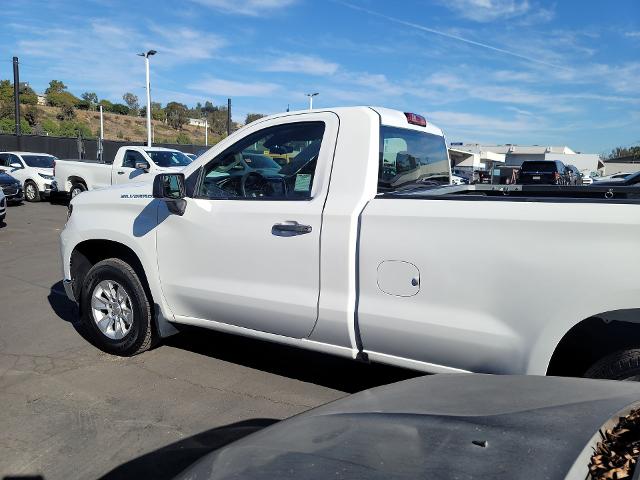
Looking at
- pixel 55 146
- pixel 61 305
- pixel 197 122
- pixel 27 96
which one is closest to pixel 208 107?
pixel 197 122

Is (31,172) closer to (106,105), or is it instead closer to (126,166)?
(126,166)

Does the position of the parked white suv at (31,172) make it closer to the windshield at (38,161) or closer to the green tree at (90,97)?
the windshield at (38,161)

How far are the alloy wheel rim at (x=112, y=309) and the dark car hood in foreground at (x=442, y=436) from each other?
117 inches

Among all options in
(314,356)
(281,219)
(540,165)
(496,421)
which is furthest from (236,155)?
(540,165)

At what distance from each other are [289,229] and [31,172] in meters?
17.5

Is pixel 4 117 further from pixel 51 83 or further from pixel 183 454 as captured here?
pixel 183 454

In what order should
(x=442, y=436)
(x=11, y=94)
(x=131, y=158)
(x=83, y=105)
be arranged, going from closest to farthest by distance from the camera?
1. (x=442, y=436)
2. (x=131, y=158)
3. (x=11, y=94)
4. (x=83, y=105)

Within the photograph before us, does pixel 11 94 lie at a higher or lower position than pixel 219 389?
higher

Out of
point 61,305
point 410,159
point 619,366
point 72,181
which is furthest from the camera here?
point 72,181

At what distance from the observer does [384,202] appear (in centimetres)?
318

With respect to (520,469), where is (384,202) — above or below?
above

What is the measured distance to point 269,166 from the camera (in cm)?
396

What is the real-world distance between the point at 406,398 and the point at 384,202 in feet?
4.73

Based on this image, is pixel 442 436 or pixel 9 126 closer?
pixel 442 436
